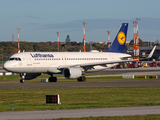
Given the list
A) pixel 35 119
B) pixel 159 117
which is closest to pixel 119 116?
pixel 159 117

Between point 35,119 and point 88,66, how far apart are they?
38.2 meters

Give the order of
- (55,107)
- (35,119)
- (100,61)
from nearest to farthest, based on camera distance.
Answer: (35,119)
(55,107)
(100,61)

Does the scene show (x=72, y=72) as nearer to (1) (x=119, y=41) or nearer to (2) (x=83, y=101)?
(1) (x=119, y=41)

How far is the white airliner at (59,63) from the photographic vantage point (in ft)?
169

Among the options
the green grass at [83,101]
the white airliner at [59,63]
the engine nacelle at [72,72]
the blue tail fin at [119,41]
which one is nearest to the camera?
the green grass at [83,101]

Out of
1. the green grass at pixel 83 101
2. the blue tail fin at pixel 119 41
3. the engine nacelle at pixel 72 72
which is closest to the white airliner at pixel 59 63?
the engine nacelle at pixel 72 72

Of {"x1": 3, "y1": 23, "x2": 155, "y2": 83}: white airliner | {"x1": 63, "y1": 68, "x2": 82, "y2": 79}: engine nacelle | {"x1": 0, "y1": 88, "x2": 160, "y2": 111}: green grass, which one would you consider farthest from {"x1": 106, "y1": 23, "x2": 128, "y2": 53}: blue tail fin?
{"x1": 0, "y1": 88, "x2": 160, "y2": 111}: green grass

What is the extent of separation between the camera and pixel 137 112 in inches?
800

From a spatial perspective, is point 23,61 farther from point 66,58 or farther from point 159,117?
point 159,117

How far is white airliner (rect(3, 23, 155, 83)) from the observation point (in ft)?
169

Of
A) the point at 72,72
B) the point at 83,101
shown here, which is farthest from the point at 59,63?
the point at 83,101

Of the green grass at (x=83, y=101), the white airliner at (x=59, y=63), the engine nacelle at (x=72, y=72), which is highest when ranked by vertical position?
the white airliner at (x=59, y=63)

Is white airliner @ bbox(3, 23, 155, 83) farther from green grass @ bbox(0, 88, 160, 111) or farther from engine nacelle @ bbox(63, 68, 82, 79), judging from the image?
green grass @ bbox(0, 88, 160, 111)

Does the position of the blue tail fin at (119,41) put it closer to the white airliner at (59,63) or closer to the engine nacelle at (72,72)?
the white airliner at (59,63)
